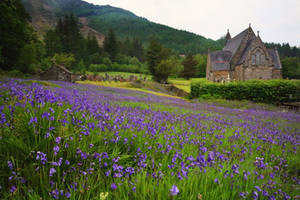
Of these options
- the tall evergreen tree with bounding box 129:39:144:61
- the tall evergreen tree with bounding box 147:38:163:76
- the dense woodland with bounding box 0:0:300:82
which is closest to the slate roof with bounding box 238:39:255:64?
the dense woodland with bounding box 0:0:300:82

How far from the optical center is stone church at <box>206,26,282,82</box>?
44.1 meters

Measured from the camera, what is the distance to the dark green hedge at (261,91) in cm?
2019

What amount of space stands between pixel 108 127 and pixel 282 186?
2.47 meters

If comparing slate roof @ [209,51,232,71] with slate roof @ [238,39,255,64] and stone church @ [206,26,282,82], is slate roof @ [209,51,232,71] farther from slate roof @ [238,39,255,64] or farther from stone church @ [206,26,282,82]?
slate roof @ [238,39,255,64]

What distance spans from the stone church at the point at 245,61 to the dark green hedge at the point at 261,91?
705 inches

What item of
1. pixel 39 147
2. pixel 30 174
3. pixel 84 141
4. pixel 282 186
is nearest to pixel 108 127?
pixel 84 141

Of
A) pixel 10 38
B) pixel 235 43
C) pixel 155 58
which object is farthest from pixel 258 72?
pixel 10 38

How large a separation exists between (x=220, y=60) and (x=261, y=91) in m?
34.3

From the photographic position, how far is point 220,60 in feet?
Result: 172

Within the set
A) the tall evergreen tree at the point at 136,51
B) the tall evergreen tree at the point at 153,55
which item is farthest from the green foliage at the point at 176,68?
the tall evergreen tree at the point at 136,51

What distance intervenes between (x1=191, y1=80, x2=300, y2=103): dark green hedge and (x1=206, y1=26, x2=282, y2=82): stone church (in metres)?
17.9

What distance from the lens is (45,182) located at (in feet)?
4.58

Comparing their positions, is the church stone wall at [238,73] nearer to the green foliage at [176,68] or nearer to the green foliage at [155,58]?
the green foliage at [176,68]

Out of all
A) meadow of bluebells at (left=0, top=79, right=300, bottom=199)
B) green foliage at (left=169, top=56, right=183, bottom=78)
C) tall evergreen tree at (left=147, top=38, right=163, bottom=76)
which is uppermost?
tall evergreen tree at (left=147, top=38, right=163, bottom=76)
